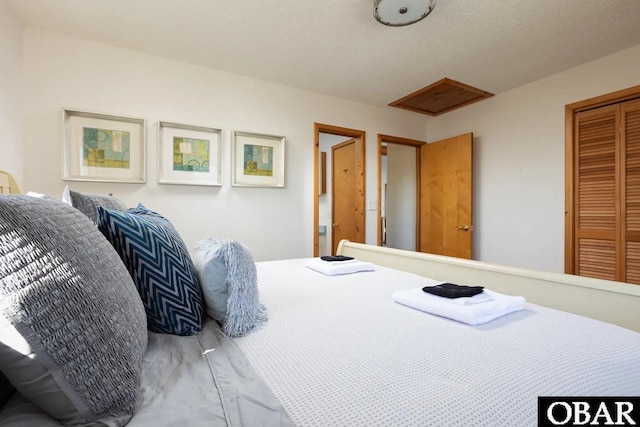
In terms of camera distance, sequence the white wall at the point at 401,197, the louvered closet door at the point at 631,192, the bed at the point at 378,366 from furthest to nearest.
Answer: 1. the white wall at the point at 401,197
2. the louvered closet door at the point at 631,192
3. the bed at the point at 378,366

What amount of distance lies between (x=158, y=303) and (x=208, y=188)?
2091mm

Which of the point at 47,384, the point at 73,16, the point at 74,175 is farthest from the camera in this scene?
the point at 74,175

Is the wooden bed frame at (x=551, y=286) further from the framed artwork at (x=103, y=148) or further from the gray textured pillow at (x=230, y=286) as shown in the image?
the framed artwork at (x=103, y=148)

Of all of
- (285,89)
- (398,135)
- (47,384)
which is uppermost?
(285,89)

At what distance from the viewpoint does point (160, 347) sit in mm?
812

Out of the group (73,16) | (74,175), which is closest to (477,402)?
(74,175)

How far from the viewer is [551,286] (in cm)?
129

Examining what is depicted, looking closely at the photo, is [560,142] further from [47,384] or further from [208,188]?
[47,384]

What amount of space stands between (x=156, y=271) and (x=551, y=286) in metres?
1.57

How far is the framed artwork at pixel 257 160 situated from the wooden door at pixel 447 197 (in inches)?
82.1

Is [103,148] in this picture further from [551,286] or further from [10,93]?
[551,286]

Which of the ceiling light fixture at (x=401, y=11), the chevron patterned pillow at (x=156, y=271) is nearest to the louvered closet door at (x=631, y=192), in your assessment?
the ceiling light fixture at (x=401, y=11)

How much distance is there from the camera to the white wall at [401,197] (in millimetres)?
4328

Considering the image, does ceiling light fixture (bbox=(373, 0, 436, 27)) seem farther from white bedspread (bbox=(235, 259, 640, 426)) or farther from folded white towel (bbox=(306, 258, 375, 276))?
white bedspread (bbox=(235, 259, 640, 426))
